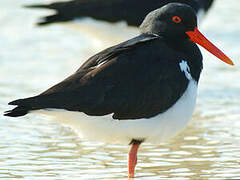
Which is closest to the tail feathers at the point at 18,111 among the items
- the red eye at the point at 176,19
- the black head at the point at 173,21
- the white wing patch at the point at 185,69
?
the white wing patch at the point at 185,69

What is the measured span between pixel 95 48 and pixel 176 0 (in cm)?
181

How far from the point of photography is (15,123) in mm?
7488

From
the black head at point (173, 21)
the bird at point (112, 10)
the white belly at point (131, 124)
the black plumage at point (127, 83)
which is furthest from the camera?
the bird at point (112, 10)

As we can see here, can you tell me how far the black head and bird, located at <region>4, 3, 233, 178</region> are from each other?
177 mm

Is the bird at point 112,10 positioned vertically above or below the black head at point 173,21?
below

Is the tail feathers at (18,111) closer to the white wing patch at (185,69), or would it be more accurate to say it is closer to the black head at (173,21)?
the white wing patch at (185,69)

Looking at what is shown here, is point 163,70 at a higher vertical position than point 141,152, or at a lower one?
higher

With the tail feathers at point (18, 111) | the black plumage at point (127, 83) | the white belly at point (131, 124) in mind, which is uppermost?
the black plumage at point (127, 83)

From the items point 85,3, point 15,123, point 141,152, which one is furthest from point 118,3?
point 141,152

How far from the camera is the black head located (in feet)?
19.7

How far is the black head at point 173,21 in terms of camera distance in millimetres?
6008

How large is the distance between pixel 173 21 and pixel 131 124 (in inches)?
44.9

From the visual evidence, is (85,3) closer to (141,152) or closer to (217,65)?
(217,65)

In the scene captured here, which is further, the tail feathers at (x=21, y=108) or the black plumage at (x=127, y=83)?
the black plumage at (x=127, y=83)
